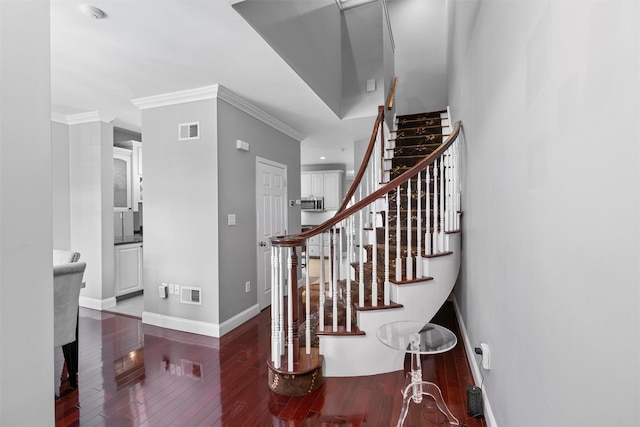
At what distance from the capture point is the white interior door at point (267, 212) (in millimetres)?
4039

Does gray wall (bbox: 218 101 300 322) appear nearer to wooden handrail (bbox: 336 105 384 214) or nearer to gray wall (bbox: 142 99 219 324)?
gray wall (bbox: 142 99 219 324)

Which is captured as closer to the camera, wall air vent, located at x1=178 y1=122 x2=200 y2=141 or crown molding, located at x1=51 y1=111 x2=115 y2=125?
wall air vent, located at x1=178 y1=122 x2=200 y2=141

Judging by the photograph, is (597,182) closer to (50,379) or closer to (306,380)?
(50,379)

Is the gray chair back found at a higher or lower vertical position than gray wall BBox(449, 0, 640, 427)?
lower

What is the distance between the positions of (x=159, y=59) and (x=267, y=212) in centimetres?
220

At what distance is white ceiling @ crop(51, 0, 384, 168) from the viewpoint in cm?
209

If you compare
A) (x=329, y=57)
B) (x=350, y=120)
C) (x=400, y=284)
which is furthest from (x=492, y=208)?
(x=329, y=57)

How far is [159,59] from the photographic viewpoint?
2.64 meters

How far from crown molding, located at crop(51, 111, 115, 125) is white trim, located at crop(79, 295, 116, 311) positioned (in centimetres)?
243

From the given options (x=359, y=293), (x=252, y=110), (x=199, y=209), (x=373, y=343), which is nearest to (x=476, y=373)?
(x=373, y=343)

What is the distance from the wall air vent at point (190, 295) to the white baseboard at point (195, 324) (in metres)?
0.21

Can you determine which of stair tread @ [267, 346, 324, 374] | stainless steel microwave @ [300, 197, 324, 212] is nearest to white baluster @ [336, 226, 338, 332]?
stair tread @ [267, 346, 324, 374]

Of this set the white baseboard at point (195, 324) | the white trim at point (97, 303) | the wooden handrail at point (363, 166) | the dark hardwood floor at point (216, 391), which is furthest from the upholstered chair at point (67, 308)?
the wooden handrail at point (363, 166)

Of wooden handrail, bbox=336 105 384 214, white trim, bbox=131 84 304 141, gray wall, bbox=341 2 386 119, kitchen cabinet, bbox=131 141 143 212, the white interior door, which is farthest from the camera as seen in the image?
gray wall, bbox=341 2 386 119
